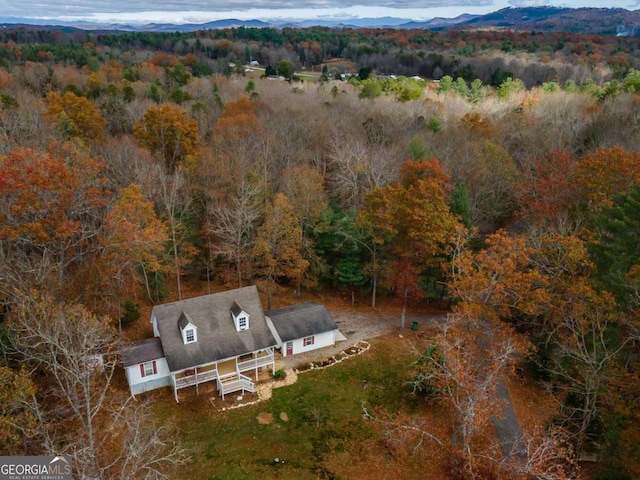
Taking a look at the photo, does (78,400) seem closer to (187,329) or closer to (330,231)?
(187,329)

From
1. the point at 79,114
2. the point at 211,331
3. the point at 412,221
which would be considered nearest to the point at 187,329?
the point at 211,331

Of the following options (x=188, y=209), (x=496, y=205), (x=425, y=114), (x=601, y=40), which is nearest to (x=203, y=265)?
(x=188, y=209)

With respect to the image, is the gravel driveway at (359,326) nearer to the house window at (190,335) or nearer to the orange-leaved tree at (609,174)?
the house window at (190,335)

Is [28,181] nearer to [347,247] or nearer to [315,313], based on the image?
[315,313]

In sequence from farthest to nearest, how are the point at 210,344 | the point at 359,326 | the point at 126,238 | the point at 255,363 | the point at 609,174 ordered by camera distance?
the point at 359,326
the point at 609,174
the point at 255,363
the point at 210,344
the point at 126,238

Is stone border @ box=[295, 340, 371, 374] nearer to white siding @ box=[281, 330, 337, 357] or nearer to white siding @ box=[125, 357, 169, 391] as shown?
white siding @ box=[281, 330, 337, 357]

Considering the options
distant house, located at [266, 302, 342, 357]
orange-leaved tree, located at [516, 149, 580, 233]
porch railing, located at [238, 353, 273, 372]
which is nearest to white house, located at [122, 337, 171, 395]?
porch railing, located at [238, 353, 273, 372]
